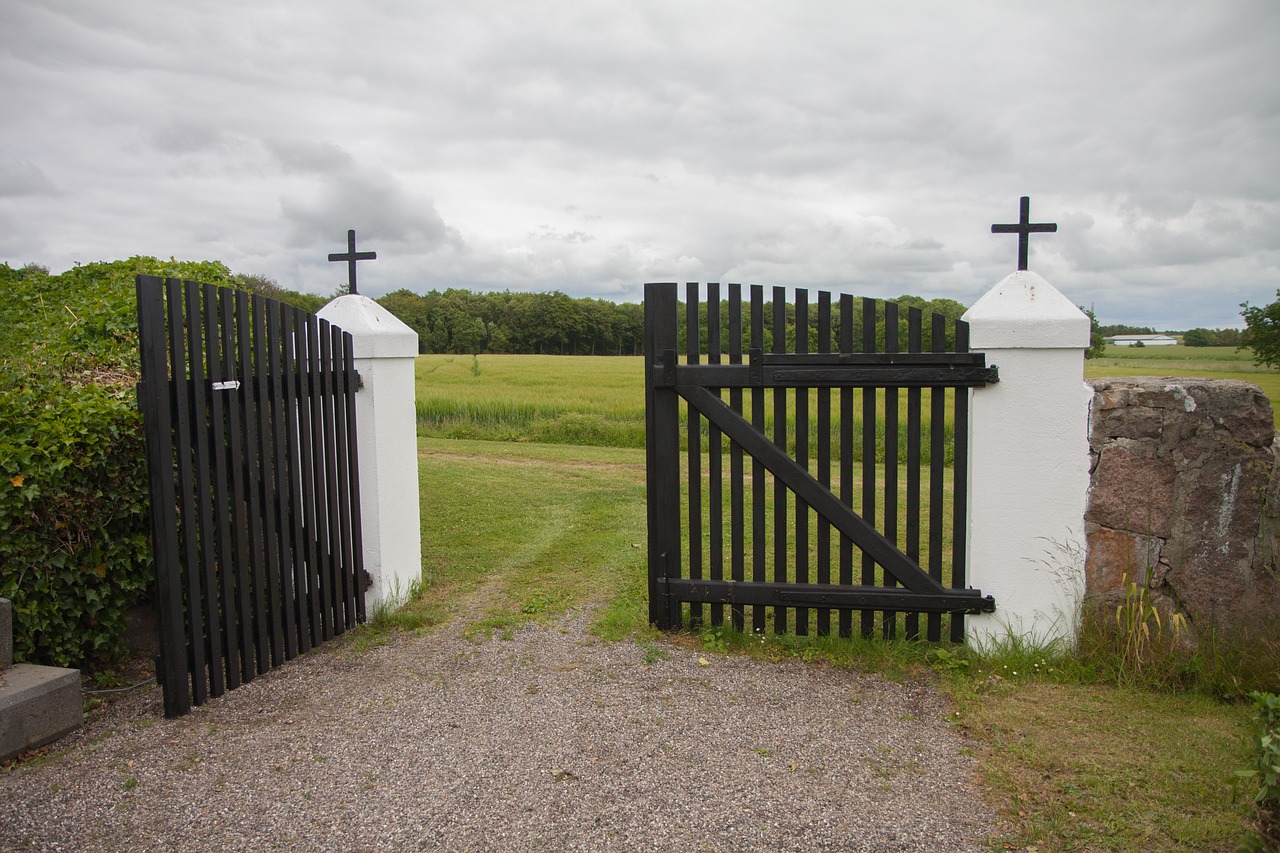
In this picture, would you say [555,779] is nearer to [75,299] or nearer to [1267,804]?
[1267,804]

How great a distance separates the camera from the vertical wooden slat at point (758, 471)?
16.2ft

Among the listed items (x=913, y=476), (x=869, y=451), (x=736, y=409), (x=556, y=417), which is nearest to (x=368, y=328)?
(x=736, y=409)

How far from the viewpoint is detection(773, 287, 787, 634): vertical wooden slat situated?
489 cm

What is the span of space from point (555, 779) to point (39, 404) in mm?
3643

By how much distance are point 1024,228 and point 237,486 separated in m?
4.76

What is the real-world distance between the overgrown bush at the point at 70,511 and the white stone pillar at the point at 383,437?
4.54ft

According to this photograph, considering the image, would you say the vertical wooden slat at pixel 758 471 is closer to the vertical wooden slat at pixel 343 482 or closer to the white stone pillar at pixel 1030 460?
the white stone pillar at pixel 1030 460

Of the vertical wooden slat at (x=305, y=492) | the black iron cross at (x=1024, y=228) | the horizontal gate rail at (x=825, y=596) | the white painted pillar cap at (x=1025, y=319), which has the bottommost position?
the horizontal gate rail at (x=825, y=596)

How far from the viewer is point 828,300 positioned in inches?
189

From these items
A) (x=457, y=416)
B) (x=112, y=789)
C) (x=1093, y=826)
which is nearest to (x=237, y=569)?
(x=112, y=789)

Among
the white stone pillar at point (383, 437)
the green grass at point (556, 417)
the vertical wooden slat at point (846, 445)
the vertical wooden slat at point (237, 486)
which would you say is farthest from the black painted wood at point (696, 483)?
the green grass at point (556, 417)

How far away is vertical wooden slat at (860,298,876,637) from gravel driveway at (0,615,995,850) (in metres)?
0.49

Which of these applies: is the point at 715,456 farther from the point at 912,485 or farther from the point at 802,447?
the point at 912,485

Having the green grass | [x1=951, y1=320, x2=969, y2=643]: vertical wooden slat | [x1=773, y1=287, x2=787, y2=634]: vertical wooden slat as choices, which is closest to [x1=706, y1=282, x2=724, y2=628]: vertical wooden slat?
[x1=773, y1=287, x2=787, y2=634]: vertical wooden slat
